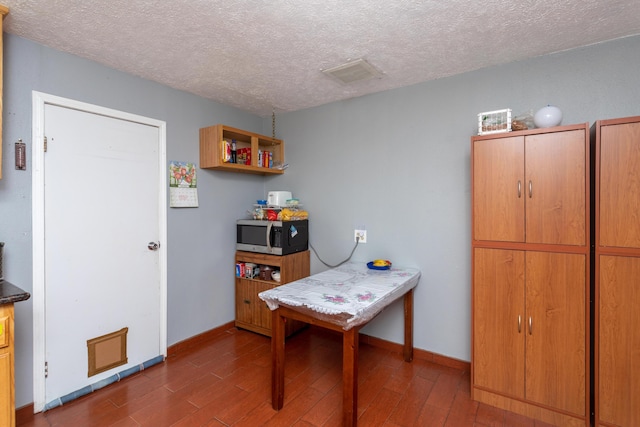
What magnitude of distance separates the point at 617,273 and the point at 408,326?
146 centimetres

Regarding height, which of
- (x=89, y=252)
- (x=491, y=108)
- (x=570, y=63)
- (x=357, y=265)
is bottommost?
(x=357, y=265)

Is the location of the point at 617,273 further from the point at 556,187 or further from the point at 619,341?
the point at 556,187

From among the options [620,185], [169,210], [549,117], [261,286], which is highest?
[549,117]

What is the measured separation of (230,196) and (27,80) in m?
1.78

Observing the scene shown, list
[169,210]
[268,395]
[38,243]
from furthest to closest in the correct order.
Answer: [169,210]
[268,395]
[38,243]

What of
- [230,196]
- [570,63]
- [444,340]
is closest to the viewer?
[570,63]

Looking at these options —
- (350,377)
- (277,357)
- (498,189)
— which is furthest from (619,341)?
(277,357)

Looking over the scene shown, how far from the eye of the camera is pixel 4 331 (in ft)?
4.86

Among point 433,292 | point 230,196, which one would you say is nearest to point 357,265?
point 433,292

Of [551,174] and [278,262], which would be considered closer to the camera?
[551,174]

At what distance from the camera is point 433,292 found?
2.66 meters

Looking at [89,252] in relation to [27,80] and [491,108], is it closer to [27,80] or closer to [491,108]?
[27,80]

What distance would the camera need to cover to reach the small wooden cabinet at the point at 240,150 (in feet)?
9.55

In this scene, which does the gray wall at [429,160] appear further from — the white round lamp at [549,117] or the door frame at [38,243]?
the door frame at [38,243]
